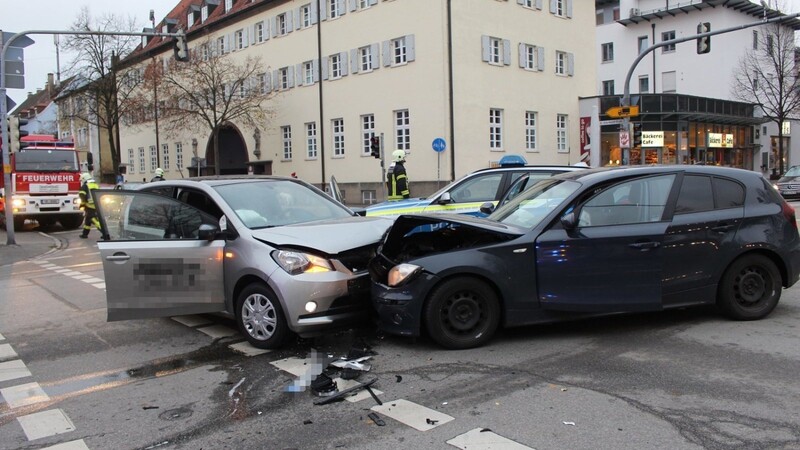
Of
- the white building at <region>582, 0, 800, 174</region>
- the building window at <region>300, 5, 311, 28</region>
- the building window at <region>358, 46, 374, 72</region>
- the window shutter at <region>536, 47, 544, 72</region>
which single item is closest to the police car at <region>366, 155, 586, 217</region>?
the building window at <region>358, 46, 374, 72</region>

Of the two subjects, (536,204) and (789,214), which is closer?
(536,204)

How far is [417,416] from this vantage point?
4074mm

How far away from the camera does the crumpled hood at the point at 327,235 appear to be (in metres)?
5.64

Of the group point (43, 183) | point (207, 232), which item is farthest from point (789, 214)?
point (43, 183)

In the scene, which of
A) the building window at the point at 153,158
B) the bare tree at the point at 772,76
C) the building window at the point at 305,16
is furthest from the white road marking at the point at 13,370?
the building window at the point at 153,158

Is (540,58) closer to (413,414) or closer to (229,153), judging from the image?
(229,153)

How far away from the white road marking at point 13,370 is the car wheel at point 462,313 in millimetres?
3503

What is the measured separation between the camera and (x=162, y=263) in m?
6.14

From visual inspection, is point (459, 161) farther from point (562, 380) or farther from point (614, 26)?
point (614, 26)

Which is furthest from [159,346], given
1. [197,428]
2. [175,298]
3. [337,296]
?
[197,428]

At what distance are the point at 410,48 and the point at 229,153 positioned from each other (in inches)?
816

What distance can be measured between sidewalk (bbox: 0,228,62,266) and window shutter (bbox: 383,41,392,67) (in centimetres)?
1708

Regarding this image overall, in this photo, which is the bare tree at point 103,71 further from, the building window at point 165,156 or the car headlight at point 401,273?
the car headlight at point 401,273

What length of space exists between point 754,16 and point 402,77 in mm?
32960
